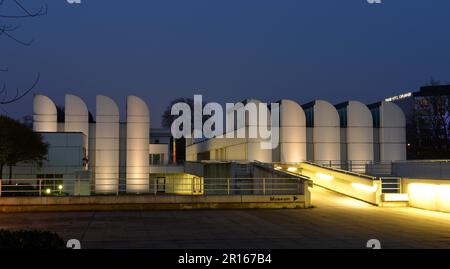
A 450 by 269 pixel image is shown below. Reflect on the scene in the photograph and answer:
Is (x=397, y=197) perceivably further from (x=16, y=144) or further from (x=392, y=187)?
→ (x=16, y=144)

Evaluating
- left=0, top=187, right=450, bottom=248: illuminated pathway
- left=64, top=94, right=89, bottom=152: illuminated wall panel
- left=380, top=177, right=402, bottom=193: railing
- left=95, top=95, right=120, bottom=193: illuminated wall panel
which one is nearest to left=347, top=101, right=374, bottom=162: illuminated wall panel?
left=380, top=177, right=402, bottom=193: railing

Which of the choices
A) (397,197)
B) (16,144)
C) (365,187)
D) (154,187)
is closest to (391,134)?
(365,187)

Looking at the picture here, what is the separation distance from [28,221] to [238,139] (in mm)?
30532

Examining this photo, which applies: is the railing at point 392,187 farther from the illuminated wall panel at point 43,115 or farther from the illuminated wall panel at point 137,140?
the illuminated wall panel at point 43,115

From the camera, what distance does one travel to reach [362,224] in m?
18.7

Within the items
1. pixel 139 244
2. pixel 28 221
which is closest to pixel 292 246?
pixel 139 244

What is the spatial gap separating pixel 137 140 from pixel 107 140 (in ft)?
10.0

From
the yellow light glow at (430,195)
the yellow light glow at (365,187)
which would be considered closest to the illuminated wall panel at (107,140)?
the yellow light glow at (365,187)

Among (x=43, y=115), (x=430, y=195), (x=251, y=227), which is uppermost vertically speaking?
(x=43, y=115)

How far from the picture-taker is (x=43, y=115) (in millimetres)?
51469

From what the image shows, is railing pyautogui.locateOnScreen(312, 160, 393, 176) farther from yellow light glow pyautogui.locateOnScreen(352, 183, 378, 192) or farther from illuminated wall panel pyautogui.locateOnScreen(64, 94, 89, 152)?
illuminated wall panel pyautogui.locateOnScreen(64, 94, 89, 152)

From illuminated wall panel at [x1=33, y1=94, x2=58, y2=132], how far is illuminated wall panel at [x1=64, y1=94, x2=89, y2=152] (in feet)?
4.03
